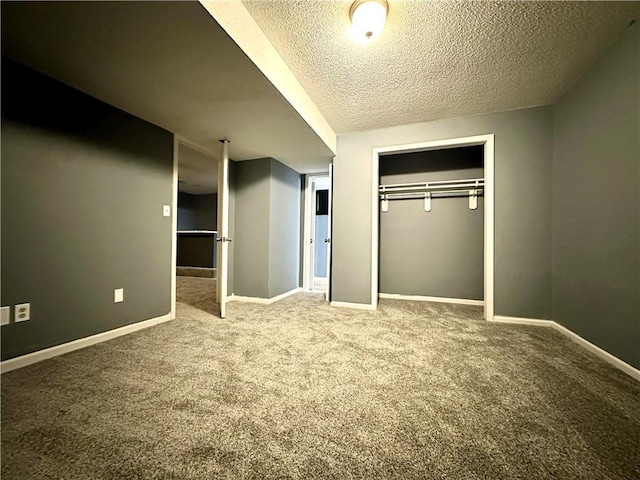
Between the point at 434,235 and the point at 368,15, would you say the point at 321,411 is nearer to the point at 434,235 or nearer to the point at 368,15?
the point at 368,15

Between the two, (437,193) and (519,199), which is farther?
(437,193)

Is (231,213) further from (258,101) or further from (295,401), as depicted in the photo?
(295,401)

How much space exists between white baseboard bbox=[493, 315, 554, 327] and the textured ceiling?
7.23 feet

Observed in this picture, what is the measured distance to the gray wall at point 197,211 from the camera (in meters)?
6.98

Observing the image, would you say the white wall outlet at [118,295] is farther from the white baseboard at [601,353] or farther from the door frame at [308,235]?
the white baseboard at [601,353]

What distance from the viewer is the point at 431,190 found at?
11.5ft

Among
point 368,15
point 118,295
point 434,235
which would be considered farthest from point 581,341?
point 118,295

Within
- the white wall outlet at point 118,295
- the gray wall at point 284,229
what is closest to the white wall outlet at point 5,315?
the white wall outlet at point 118,295

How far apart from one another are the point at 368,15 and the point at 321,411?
218cm

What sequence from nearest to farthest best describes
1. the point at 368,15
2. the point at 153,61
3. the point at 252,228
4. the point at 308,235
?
the point at 368,15 → the point at 153,61 → the point at 252,228 → the point at 308,235

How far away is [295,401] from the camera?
123 cm

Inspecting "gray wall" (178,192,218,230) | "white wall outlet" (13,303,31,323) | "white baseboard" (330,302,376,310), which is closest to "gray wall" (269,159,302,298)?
"white baseboard" (330,302,376,310)

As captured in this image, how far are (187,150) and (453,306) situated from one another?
4591 millimetres

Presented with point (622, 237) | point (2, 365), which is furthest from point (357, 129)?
Result: point (2, 365)
